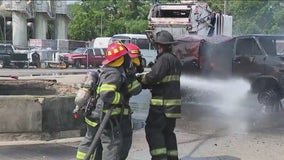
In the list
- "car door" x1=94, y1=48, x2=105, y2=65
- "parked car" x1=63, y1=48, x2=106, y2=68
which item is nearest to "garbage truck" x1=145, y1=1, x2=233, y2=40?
"parked car" x1=63, y1=48, x2=106, y2=68

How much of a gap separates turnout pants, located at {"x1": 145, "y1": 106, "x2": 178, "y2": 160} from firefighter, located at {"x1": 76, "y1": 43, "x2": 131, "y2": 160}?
2.18 feet

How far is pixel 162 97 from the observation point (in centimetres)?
596

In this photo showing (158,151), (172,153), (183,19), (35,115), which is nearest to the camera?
(158,151)

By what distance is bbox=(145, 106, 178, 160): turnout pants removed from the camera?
5875 millimetres

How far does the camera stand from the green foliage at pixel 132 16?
5636 cm

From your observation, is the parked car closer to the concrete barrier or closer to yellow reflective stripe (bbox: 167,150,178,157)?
the concrete barrier

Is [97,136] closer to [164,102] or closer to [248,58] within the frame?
[164,102]

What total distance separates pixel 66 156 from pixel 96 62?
31842 millimetres

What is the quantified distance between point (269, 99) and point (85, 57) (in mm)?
27522

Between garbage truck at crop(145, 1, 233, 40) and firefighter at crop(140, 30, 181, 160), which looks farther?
garbage truck at crop(145, 1, 233, 40)

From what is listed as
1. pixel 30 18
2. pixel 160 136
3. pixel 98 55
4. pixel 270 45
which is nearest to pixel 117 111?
pixel 160 136

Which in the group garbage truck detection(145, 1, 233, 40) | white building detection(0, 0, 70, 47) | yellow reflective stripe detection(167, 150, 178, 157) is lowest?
yellow reflective stripe detection(167, 150, 178, 157)

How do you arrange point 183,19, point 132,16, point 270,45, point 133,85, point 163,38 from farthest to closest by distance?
1. point 132,16
2. point 183,19
3. point 270,45
4. point 163,38
5. point 133,85

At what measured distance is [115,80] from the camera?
5117 millimetres
